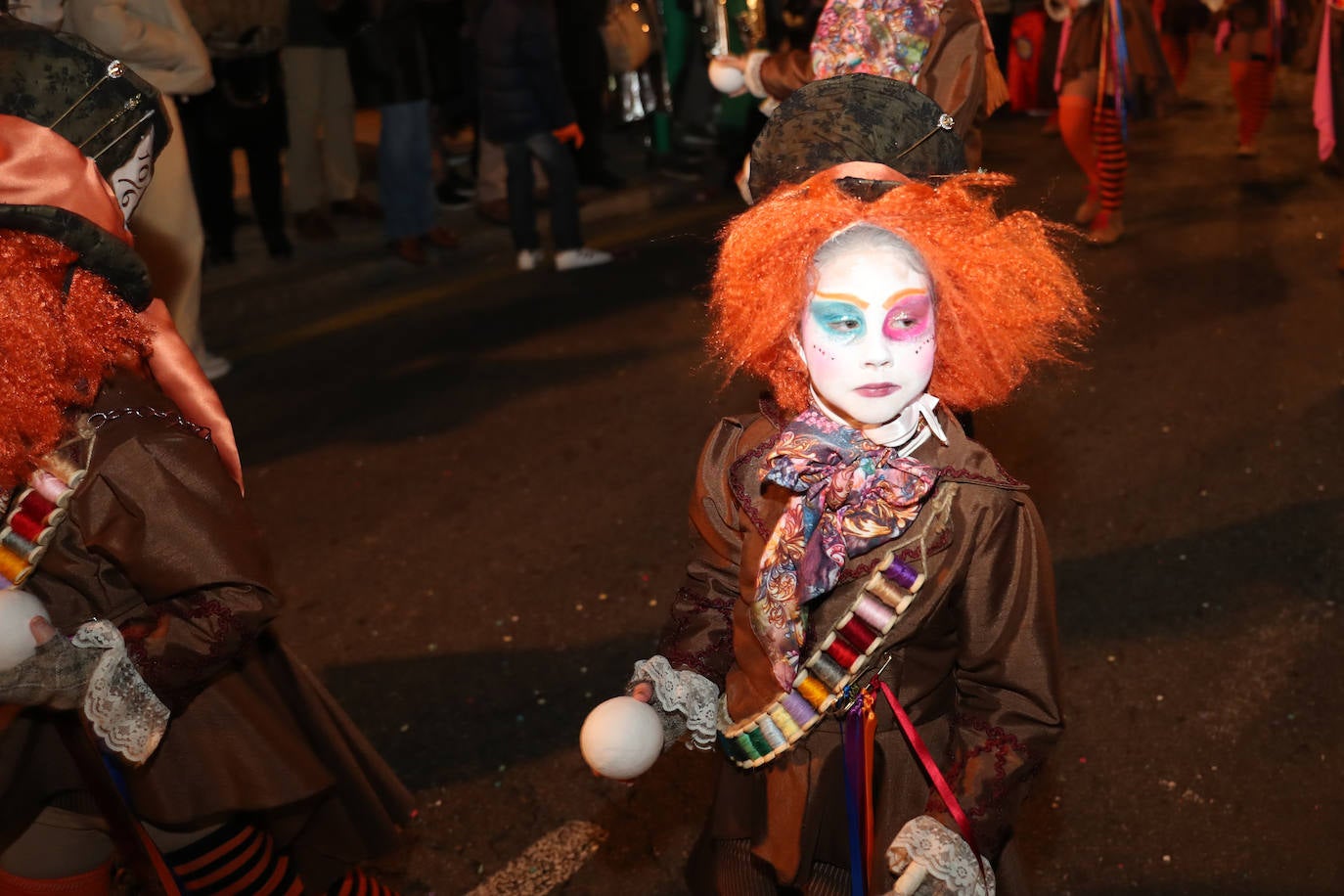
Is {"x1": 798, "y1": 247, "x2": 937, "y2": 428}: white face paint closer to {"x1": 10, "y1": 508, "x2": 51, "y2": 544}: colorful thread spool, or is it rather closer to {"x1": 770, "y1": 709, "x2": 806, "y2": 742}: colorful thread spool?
{"x1": 770, "y1": 709, "x2": 806, "y2": 742}: colorful thread spool

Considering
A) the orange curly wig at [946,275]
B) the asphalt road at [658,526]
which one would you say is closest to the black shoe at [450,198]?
the asphalt road at [658,526]

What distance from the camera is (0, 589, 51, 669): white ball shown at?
1.99 m

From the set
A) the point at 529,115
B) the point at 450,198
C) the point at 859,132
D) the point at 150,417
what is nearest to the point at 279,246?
the point at 450,198

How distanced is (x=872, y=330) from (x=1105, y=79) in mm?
5482

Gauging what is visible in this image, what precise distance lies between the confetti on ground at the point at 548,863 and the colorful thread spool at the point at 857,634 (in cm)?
155

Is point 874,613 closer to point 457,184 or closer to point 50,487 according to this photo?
point 50,487

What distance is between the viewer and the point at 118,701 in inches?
84.4

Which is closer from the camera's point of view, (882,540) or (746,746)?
(882,540)

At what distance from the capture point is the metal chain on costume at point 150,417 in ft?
7.25

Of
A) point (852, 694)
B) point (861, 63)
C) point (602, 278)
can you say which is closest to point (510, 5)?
point (602, 278)

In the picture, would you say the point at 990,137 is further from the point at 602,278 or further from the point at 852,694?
the point at 852,694

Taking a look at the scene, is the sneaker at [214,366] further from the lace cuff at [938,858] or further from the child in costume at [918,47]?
the lace cuff at [938,858]

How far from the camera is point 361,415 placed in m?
6.05

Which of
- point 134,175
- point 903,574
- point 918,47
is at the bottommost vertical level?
point 903,574
